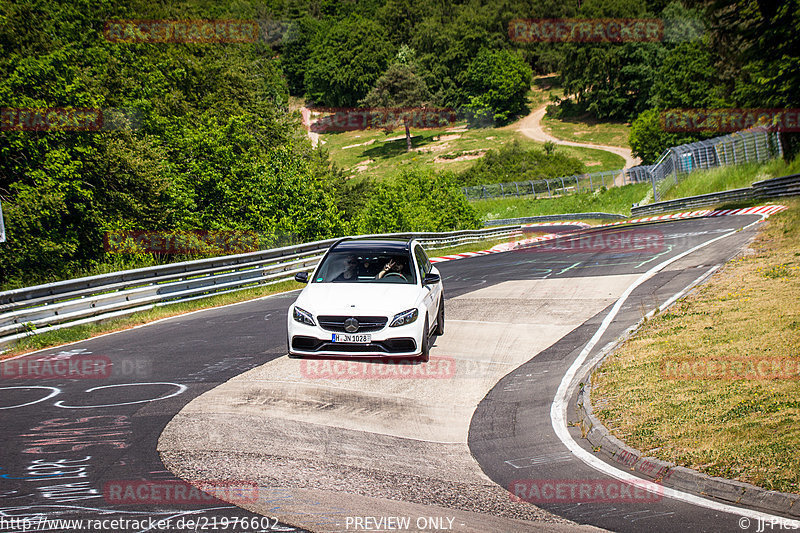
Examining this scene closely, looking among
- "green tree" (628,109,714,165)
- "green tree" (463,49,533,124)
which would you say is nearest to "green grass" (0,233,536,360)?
"green tree" (628,109,714,165)

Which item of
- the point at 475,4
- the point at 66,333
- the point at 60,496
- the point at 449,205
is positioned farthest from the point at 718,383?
the point at 475,4

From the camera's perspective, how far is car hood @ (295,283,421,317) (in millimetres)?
9820

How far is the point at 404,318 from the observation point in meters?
9.88

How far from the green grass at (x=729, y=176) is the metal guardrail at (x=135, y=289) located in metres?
29.6

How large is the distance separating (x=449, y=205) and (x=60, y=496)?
42.1 m

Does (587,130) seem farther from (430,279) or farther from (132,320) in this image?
(430,279)

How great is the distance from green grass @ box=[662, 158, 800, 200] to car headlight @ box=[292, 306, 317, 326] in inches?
1441

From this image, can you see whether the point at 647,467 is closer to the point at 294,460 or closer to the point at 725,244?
the point at 294,460

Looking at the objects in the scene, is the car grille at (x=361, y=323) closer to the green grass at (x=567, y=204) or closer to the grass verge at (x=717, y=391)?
the grass verge at (x=717, y=391)

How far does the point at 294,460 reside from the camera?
6.66m

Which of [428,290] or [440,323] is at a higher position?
[428,290]

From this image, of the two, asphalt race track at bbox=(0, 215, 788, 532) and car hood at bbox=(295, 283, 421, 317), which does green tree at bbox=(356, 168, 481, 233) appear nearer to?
asphalt race track at bbox=(0, 215, 788, 532)

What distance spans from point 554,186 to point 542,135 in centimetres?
3756

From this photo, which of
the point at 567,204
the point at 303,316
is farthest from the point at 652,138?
the point at 303,316
